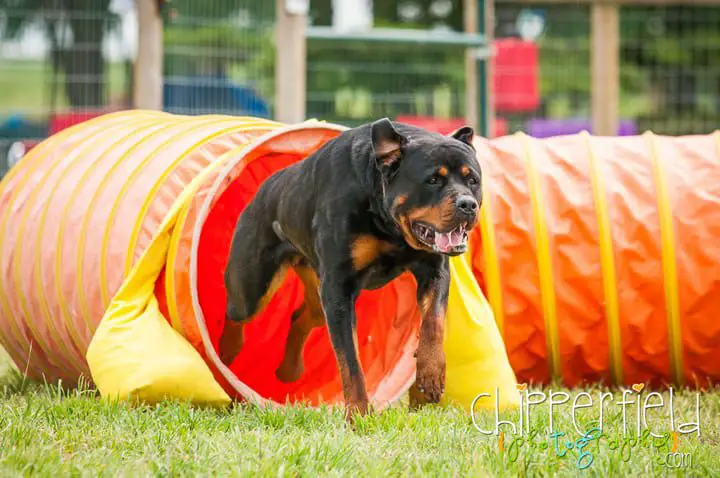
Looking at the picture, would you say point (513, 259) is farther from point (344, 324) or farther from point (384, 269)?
point (344, 324)

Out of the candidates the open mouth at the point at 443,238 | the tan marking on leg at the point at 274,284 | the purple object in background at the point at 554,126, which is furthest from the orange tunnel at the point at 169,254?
the purple object in background at the point at 554,126

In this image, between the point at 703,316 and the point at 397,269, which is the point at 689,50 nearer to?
the point at 703,316

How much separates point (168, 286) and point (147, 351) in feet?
1.06

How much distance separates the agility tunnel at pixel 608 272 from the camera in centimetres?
490

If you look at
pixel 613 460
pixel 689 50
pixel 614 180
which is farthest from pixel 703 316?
pixel 689 50

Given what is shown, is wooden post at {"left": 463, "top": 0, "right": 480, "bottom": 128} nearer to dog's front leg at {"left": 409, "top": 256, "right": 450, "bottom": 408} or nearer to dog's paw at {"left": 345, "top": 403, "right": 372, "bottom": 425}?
dog's front leg at {"left": 409, "top": 256, "right": 450, "bottom": 408}

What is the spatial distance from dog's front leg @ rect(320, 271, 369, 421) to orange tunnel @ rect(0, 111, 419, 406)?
581 mm

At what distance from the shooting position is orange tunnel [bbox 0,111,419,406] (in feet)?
14.3

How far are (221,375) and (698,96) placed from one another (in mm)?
7352

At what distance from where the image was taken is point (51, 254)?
4797mm

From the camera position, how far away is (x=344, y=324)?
12.1ft

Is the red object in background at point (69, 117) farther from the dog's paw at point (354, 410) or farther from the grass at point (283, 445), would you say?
the dog's paw at point (354, 410)

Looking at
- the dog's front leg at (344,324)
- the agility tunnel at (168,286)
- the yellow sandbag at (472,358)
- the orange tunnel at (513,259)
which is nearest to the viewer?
the dog's front leg at (344,324)

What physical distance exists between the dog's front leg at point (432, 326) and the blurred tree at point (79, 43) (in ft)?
16.0
